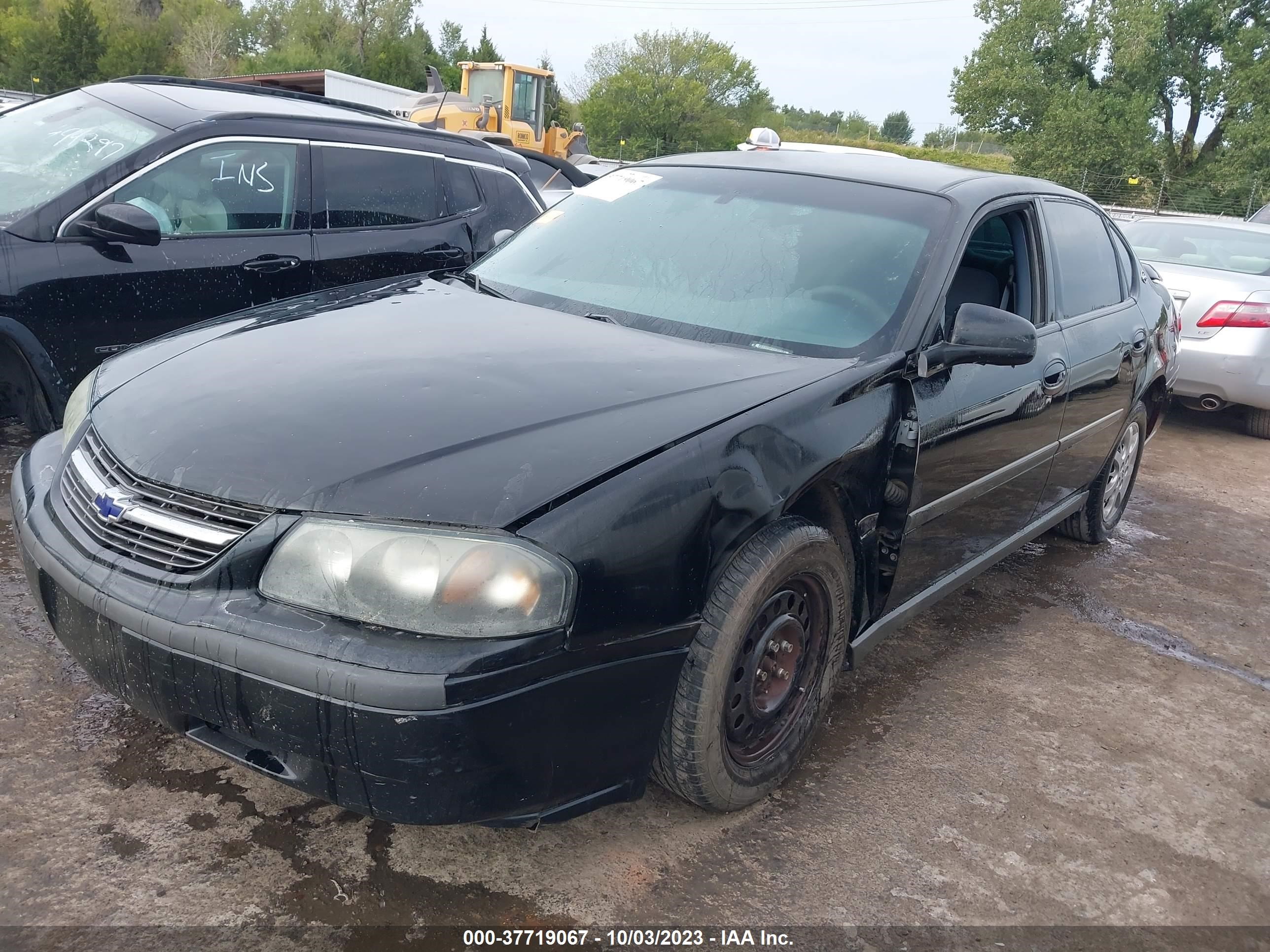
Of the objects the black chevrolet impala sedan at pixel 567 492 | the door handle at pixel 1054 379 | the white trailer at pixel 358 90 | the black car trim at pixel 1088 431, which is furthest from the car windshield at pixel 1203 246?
the white trailer at pixel 358 90

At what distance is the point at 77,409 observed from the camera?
255 centimetres

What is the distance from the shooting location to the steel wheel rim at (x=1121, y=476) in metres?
4.71

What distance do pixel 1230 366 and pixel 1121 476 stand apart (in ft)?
9.12

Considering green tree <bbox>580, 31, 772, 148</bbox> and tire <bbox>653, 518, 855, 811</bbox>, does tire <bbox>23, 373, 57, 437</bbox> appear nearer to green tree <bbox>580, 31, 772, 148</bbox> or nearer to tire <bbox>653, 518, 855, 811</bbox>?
tire <bbox>653, 518, 855, 811</bbox>

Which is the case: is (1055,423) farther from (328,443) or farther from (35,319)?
(35,319)

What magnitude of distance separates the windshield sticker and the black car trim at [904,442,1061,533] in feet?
4.81

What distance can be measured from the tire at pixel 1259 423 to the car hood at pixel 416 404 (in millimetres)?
6463

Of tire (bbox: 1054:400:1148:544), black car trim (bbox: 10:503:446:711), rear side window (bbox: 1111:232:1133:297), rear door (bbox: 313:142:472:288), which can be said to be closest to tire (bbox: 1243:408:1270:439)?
tire (bbox: 1054:400:1148:544)

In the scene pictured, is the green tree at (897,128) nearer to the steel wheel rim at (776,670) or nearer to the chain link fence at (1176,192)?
the chain link fence at (1176,192)

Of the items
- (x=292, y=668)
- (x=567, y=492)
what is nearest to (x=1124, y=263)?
(x=567, y=492)

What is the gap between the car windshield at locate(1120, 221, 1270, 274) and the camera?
24.8 feet

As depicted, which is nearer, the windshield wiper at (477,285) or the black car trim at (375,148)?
the windshield wiper at (477,285)

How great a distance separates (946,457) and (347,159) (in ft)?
10.5

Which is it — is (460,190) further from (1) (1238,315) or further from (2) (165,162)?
(1) (1238,315)
